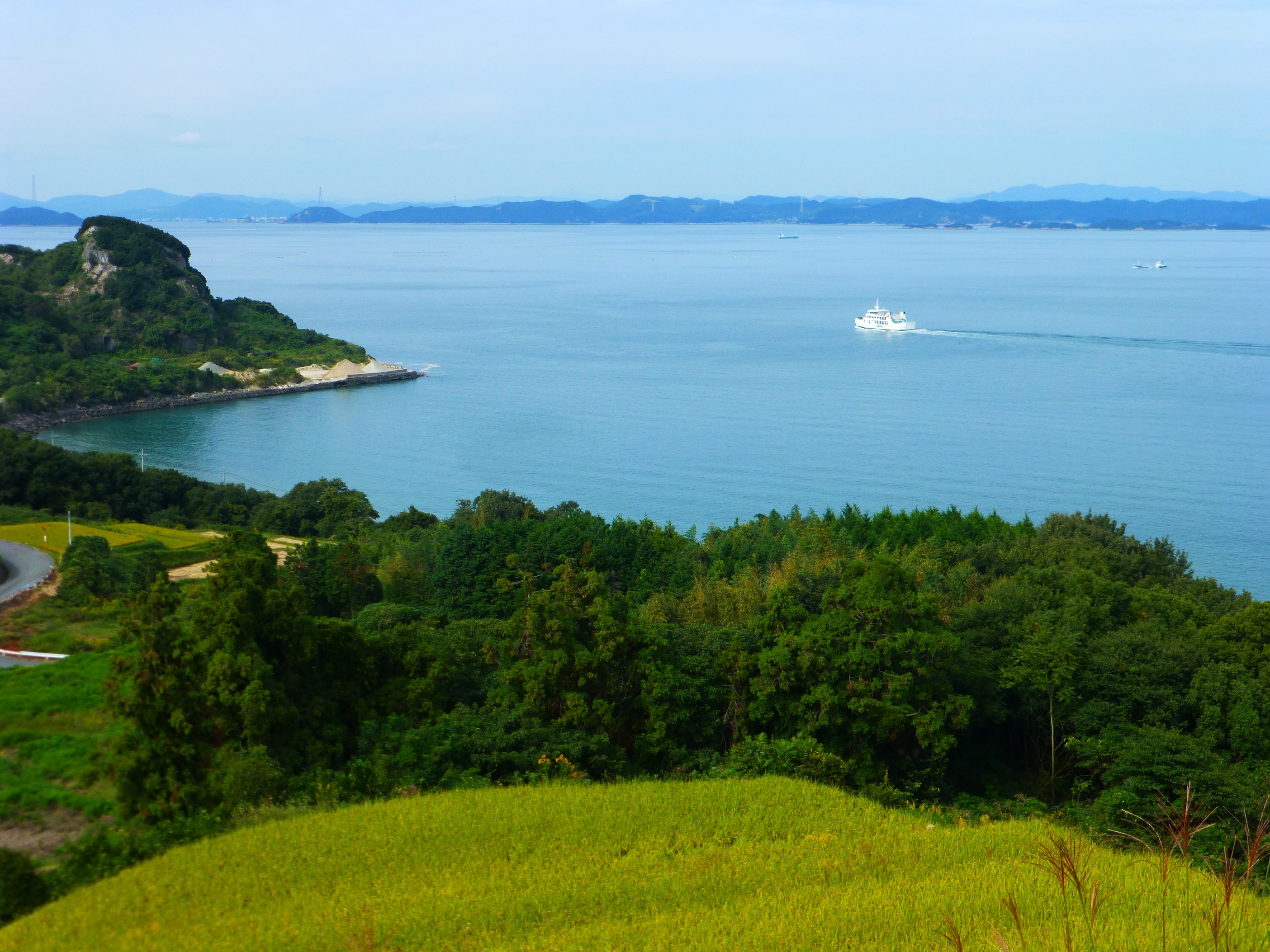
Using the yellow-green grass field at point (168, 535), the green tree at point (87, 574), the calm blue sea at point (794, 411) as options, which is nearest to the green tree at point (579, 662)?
the green tree at point (87, 574)

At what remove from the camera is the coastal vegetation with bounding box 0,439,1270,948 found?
657cm

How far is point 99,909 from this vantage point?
20.2 feet

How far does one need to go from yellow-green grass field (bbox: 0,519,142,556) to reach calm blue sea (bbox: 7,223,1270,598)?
12.8 meters

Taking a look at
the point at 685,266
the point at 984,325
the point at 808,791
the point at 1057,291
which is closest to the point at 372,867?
the point at 808,791

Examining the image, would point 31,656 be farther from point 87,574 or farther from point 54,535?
point 54,535

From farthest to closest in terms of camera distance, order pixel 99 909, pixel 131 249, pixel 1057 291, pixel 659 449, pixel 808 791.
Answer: pixel 1057 291, pixel 131 249, pixel 659 449, pixel 808 791, pixel 99 909

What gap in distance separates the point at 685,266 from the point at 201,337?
7458 cm

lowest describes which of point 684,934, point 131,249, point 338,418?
point 338,418

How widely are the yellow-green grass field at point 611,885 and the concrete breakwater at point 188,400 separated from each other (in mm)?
53282

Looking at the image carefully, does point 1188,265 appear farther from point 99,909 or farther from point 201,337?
point 99,909

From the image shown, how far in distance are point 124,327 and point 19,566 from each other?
58070 millimetres

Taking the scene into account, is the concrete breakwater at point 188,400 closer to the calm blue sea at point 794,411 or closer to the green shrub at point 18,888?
the calm blue sea at point 794,411

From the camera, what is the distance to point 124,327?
235ft

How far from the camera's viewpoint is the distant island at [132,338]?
5878 cm
